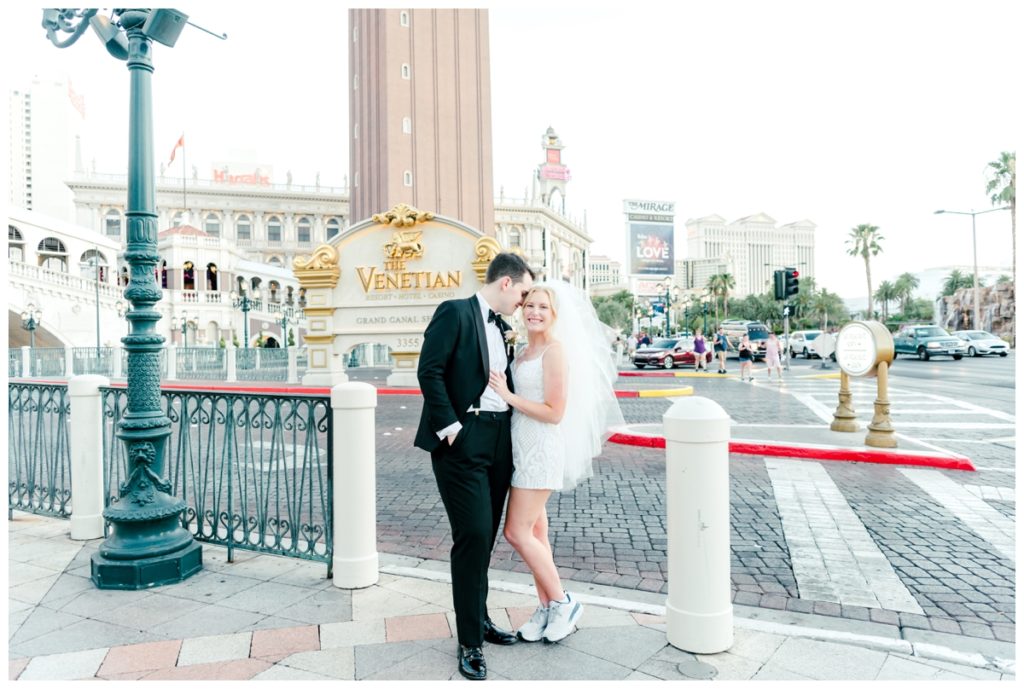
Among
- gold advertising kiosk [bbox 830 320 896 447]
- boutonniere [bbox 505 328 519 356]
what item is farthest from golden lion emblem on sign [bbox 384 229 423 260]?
boutonniere [bbox 505 328 519 356]

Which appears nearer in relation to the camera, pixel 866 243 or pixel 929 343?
pixel 929 343

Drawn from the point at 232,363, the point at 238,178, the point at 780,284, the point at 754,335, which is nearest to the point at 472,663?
the point at 780,284

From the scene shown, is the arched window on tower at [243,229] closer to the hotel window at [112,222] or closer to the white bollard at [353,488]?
the hotel window at [112,222]

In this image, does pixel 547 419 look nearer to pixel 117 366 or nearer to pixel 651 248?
pixel 117 366

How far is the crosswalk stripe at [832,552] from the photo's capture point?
149 inches

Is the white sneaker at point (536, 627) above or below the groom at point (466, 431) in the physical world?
below

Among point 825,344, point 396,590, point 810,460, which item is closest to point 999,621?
point 396,590

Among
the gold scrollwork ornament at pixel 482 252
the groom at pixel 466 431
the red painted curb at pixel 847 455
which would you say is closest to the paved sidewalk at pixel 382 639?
the groom at pixel 466 431

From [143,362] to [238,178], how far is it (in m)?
86.4

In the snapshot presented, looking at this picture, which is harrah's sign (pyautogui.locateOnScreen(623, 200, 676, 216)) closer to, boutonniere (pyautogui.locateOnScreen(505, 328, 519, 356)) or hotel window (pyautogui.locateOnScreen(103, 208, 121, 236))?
hotel window (pyautogui.locateOnScreen(103, 208, 121, 236))

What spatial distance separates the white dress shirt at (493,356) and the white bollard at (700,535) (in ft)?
2.59

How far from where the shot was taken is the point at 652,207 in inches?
2472

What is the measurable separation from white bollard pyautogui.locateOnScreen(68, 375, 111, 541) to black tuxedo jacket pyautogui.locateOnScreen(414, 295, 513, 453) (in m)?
3.42

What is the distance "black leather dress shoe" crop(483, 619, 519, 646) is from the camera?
3254 millimetres
